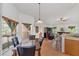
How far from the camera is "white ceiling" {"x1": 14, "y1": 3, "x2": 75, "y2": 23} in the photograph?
192 centimetres

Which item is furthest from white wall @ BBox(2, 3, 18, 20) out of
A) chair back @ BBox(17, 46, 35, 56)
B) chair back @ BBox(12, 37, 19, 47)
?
chair back @ BBox(17, 46, 35, 56)

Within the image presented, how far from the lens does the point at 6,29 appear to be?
1895mm

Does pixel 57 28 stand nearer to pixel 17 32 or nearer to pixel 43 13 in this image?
pixel 43 13

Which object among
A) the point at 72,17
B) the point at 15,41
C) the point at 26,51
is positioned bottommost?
the point at 26,51

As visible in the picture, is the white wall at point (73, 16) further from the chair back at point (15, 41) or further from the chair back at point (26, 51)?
the chair back at point (15, 41)

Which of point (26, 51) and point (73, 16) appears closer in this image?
point (73, 16)

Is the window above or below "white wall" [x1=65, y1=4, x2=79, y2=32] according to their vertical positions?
below

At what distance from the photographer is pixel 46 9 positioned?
192cm

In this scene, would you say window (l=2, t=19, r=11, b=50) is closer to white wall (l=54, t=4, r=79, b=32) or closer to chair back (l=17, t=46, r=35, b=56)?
chair back (l=17, t=46, r=35, b=56)

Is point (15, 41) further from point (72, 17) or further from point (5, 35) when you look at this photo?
point (72, 17)

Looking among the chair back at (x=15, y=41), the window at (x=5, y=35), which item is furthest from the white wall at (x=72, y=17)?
the window at (x=5, y=35)

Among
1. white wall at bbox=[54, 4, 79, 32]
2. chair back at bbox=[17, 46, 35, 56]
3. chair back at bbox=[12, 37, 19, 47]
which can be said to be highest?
white wall at bbox=[54, 4, 79, 32]

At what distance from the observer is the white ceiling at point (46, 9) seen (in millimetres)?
1918

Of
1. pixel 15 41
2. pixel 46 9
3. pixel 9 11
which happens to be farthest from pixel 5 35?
pixel 46 9
